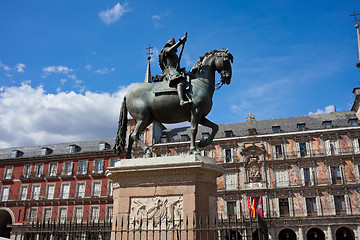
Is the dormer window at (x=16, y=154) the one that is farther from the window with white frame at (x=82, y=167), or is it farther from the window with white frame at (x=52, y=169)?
the window with white frame at (x=82, y=167)

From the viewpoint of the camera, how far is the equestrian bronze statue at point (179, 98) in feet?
22.2

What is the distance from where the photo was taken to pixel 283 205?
115ft

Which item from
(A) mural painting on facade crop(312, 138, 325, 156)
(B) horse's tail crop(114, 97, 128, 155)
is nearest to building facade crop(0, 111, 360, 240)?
(A) mural painting on facade crop(312, 138, 325, 156)

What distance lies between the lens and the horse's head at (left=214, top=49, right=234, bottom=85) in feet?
23.5

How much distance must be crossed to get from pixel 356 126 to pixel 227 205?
639 inches

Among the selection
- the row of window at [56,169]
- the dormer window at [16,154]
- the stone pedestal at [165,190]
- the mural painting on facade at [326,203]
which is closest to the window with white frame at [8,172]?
the row of window at [56,169]

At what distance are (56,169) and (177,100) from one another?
40.4 metres

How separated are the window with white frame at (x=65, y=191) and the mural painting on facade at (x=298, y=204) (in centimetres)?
2685

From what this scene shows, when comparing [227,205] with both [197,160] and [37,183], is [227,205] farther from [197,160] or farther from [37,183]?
[197,160]

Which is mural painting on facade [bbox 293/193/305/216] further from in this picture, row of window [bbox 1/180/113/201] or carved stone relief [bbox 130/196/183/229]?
carved stone relief [bbox 130/196/183/229]

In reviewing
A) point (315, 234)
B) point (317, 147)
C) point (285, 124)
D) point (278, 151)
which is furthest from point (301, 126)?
point (315, 234)

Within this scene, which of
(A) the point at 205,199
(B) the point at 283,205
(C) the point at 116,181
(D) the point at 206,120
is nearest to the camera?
(A) the point at 205,199

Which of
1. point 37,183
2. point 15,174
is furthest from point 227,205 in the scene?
point 15,174

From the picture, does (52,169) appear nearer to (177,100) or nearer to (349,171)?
(349,171)
